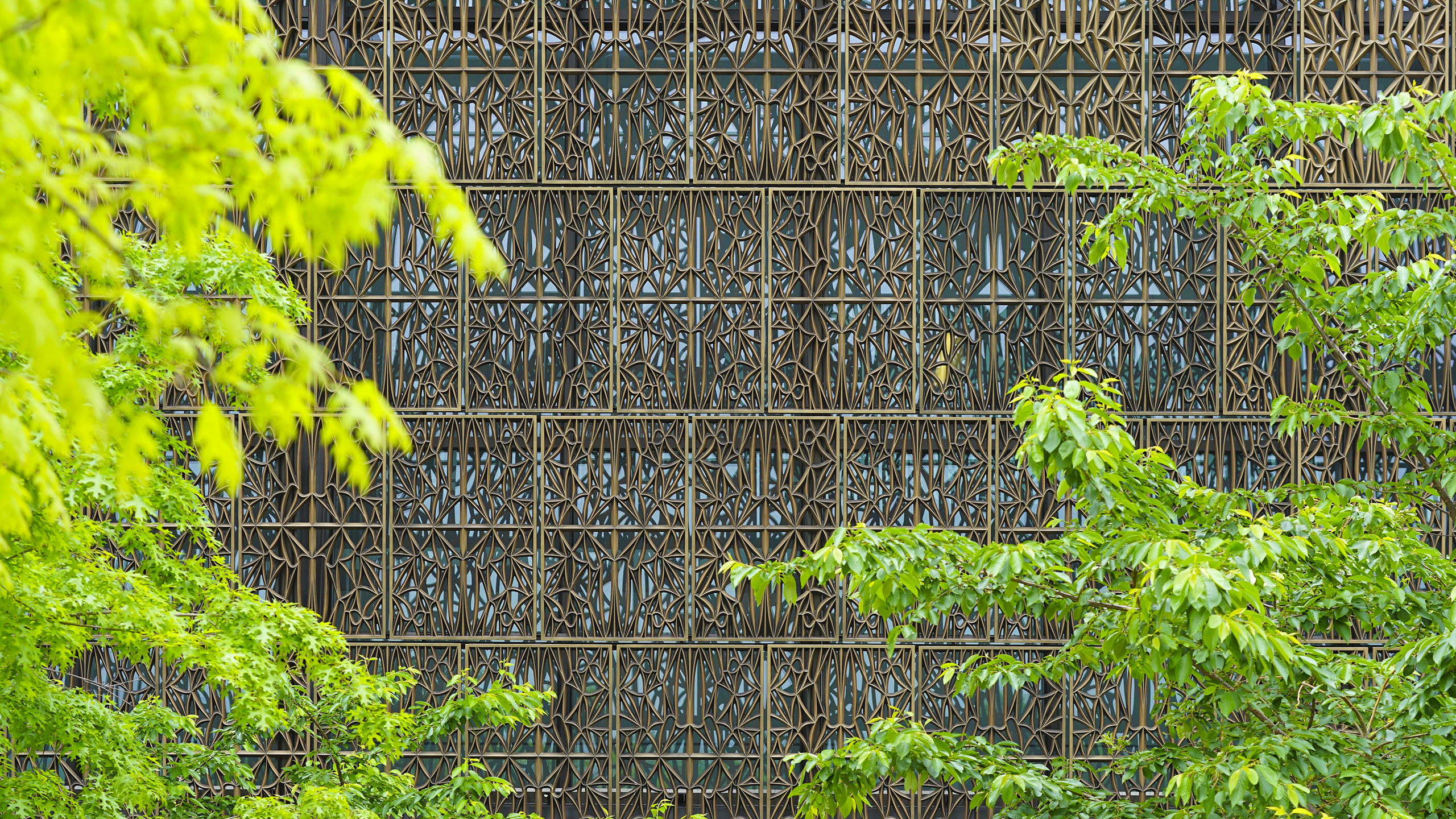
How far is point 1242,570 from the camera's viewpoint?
3.68 metres

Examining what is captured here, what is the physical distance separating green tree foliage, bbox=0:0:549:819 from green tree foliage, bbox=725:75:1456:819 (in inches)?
85.9

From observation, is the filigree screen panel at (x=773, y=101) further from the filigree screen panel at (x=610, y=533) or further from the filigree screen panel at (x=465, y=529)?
the filigree screen panel at (x=465, y=529)

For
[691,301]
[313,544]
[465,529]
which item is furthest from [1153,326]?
[313,544]

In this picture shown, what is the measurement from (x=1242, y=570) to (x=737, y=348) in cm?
416

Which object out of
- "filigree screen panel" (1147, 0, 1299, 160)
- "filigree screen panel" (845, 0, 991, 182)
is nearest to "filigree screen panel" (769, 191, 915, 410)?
"filigree screen panel" (845, 0, 991, 182)

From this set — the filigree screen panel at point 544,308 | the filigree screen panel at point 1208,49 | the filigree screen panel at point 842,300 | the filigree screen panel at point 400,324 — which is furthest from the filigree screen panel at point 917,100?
the filigree screen panel at point 400,324

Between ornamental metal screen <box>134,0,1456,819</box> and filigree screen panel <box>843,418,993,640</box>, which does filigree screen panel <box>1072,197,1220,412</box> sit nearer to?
ornamental metal screen <box>134,0,1456,819</box>

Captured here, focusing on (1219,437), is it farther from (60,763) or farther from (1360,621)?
(60,763)

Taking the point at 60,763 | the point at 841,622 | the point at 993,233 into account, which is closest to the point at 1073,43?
the point at 993,233

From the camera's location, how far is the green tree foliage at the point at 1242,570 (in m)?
3.77

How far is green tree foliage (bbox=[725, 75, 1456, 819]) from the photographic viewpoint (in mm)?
3768

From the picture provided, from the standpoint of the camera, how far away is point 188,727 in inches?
217

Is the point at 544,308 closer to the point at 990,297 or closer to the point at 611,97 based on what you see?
the point at 611,97

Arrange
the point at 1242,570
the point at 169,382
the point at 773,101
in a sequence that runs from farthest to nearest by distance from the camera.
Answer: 1. the point at 773,101
2. the point at 169,382
3. the point at 1242,570
